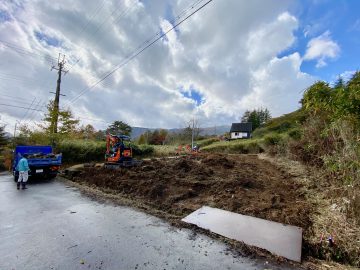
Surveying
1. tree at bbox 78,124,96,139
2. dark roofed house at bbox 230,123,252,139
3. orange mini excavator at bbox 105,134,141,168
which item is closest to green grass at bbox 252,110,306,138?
orange mini excavator at bbox 105,134,141,168

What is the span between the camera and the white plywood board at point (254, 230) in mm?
3316

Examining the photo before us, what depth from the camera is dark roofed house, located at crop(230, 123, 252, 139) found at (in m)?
A: 50.4

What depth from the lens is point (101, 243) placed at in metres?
3.71

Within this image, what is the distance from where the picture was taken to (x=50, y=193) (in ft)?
25.7

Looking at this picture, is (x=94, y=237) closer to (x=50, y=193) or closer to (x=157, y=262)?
(x=157, y=262)

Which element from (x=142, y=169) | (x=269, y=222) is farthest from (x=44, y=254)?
(x=142, y=169)

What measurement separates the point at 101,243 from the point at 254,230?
112 inches

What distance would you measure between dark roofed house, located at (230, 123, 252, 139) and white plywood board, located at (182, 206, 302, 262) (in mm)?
47274

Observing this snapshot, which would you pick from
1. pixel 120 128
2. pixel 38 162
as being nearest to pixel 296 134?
pixel 38 162

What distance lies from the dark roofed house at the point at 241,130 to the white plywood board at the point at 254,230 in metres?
47.3

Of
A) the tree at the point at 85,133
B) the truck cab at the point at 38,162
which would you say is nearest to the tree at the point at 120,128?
the tree at the point at 85,133

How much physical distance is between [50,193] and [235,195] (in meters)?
6.85

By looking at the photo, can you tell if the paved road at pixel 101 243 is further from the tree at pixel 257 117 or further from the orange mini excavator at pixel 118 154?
the tree at pixel 257 117

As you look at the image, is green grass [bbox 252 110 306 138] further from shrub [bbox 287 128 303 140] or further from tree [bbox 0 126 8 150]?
tree [bbox 0 126 8 150]
